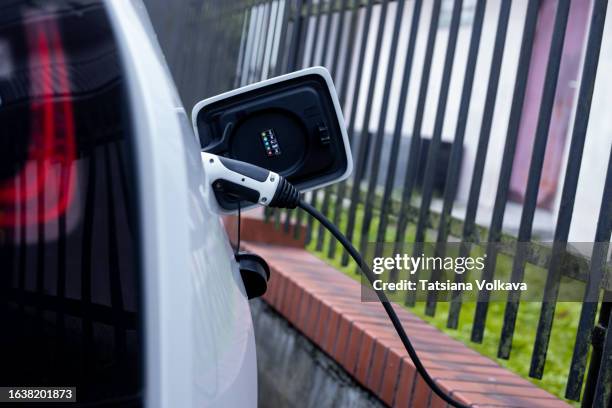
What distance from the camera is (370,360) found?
287 cm

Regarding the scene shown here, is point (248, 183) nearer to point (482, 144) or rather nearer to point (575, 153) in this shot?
point (575, 153)

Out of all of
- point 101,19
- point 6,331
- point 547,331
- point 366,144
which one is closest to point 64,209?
point 6,331

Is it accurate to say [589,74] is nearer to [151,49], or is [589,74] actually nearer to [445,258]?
[445,258]

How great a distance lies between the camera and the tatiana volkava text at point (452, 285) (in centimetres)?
286

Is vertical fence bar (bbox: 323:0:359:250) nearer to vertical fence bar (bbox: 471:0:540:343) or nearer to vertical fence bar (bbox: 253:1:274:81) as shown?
vertical fence bar (bbox: 253:1:274:81)

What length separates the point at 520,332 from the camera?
4.80m

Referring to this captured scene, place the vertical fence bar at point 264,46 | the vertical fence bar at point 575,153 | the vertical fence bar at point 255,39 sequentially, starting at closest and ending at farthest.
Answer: the vertical fence bar at point 575,153
the vertical fence bar at point 264,46
the vertical fence bar at point 255,39

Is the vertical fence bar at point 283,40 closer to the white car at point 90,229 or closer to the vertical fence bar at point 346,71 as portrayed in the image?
the vertical fence bar at point 346,71

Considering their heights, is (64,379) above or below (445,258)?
above

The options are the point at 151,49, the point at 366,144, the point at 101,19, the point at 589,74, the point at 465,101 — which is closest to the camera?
the point at 101,19

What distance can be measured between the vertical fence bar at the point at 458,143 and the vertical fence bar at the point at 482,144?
79mm

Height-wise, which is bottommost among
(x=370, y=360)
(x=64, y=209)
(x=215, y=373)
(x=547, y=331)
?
(x=370, y=360)

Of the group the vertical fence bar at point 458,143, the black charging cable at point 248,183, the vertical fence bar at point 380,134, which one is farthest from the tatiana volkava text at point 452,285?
the black charging cable at point 248,183

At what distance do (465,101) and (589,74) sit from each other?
0.62 meters
